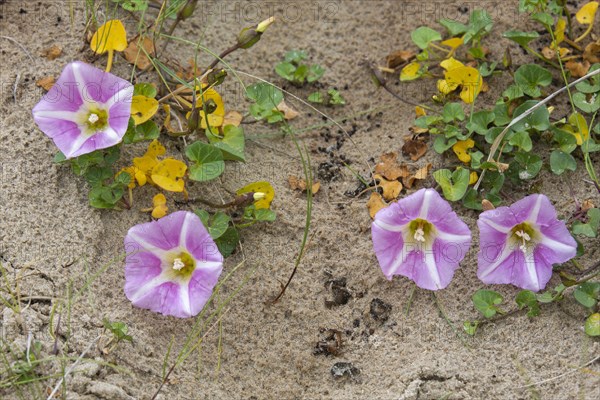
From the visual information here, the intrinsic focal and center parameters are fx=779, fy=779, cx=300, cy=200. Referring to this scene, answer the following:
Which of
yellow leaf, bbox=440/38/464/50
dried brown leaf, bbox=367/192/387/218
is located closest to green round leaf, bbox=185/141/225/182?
dried brown leaf, bbox=367/192/387/218

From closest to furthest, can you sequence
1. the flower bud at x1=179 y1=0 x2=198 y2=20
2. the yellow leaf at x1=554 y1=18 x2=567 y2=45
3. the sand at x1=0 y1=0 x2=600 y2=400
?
the sand at x1=0 y1=0 x2=600 y2=400 → the flower bud at x1=179 y1=0 x2=198 y2=20 → the yellow leaf at x1=554 y1=18 x2=567 y2=45

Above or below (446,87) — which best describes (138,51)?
above

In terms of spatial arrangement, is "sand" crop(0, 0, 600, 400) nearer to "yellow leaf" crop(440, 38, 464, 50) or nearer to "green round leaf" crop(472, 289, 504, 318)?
"green round leaf" crop(472, 289, 504, 318)

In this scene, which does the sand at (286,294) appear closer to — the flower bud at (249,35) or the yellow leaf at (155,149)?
the yellow leaf at (155,149)

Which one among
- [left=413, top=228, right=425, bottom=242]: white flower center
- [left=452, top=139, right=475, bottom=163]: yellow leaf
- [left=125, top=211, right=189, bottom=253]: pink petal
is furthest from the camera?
[left=452, top=139, right=475, bottom=163]: yellow leaf

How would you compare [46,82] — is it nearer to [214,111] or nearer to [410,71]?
[214,111]

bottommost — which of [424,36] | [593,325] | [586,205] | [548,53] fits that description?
[593,325]

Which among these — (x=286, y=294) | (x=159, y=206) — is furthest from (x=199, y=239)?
(x=286, y=294)

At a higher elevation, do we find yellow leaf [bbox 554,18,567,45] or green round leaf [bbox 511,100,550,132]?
yellow leaf [bbox 554,18,567,45]
